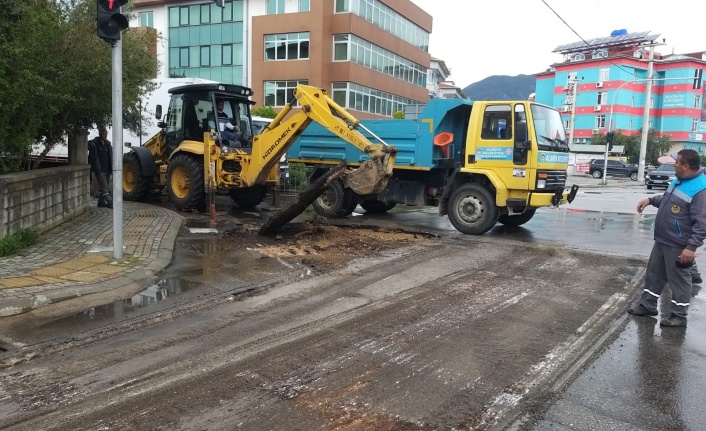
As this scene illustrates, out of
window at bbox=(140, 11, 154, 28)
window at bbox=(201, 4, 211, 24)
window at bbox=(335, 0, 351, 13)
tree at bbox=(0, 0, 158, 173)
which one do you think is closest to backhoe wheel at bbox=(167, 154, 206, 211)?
tree at bbox=(0, 0, 158, 173)

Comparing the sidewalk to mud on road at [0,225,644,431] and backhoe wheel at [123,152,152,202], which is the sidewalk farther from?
backhoe wheel at [123,152,152,202]

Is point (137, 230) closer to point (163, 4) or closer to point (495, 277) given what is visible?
point (495, 277)

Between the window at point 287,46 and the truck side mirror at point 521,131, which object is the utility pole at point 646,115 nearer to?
the window at point 287,46

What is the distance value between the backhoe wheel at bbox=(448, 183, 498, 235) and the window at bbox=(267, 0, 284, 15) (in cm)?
2881

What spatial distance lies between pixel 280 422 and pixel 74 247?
6172 mm

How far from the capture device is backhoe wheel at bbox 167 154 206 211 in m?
13.5

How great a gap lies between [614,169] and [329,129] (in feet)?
160

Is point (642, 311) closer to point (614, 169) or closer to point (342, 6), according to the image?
point (342, 6)

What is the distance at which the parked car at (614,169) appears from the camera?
52906mm

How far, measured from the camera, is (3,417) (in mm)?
3664

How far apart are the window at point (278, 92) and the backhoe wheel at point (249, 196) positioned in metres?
23.4

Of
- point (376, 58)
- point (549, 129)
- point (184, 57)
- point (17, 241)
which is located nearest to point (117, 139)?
point (17, 241)

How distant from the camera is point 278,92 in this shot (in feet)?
125

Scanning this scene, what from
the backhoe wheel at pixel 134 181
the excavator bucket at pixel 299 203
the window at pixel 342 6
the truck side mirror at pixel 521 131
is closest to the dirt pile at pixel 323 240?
the excavator bucket at pixel 299 203
